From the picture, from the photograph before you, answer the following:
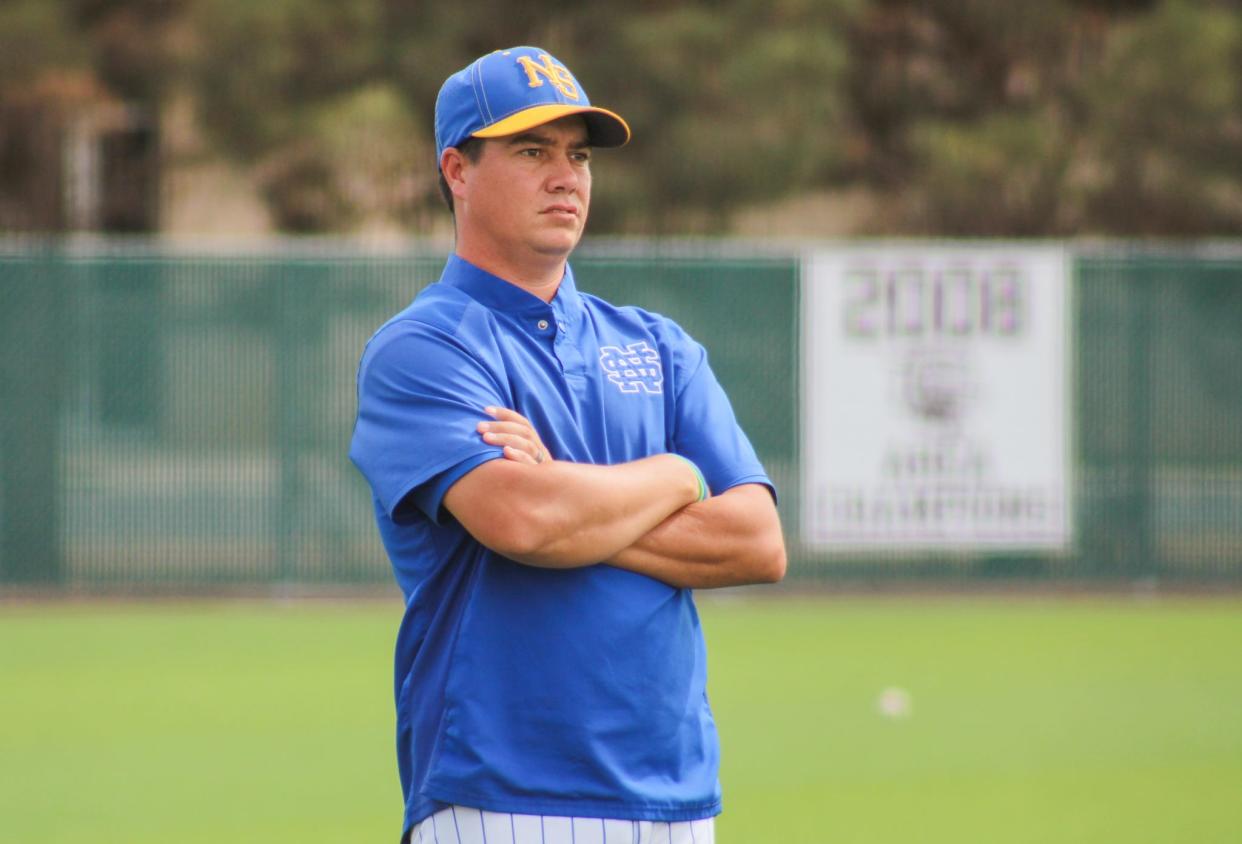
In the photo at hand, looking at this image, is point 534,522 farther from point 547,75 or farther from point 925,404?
point 925,404

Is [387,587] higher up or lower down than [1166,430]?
lower down

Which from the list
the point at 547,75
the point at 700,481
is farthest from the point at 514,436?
the point at 547,75

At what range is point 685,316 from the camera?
14.7 meters

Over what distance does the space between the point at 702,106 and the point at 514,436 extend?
70.3 feet

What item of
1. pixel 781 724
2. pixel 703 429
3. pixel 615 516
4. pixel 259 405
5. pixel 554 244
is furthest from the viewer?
pixel 259 405

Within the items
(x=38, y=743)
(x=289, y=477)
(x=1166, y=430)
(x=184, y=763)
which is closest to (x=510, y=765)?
(x=184, y=763)

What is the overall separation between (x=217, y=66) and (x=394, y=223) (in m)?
3.05

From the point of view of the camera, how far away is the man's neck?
348 centimetres

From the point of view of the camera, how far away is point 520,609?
3318 mm

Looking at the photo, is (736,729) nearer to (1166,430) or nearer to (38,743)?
(38,743)

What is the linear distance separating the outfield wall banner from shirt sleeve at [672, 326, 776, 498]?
10.8 m

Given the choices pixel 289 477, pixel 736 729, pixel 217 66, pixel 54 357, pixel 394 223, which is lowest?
pixel 736 729

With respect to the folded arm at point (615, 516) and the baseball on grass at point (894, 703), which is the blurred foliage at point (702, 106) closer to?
the baseball on grass at point (894, 703)

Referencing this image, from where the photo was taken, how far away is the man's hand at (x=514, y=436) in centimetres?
331
